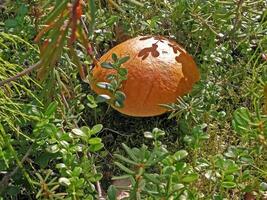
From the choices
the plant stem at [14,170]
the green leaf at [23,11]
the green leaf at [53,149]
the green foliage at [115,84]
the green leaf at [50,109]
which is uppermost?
the green leaf at [23,11]

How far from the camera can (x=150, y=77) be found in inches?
87.5

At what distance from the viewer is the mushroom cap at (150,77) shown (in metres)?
2.22

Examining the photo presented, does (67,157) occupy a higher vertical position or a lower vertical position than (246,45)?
lower

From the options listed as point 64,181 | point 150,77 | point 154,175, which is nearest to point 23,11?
point 150,77

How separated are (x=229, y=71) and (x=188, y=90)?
34cm

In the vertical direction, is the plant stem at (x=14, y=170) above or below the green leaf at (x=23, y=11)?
below

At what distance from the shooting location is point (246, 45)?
2.56m

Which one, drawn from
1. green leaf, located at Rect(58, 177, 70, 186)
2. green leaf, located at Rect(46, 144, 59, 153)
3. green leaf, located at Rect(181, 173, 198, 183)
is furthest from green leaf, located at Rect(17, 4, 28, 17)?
green leaf, located at Rect(181, 173, 198, 183)

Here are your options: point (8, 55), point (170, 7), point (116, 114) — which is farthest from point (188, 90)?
point (8, 55)

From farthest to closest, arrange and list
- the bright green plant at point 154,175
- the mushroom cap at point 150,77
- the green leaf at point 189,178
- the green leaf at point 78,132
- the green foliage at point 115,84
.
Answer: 1. the mushroom cap at point 150,77
2. the green foliage at point 115,84
3. the green leaf at point 78,132
4. the green leaf at point 189,178
5. the bright green plant at point 154,175

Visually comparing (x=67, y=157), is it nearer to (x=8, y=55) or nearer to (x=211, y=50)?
(x=8, y=55)

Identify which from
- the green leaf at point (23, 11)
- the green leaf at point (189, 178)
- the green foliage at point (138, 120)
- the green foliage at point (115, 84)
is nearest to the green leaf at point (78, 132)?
the green foliage at point (138, 120)

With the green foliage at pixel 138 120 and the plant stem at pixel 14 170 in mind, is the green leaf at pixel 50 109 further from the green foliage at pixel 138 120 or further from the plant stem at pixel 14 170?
the plant stem at pixel 14 170

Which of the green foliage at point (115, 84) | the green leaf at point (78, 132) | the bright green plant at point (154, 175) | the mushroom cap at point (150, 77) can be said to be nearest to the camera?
the bright green plant at point (154, 175)
